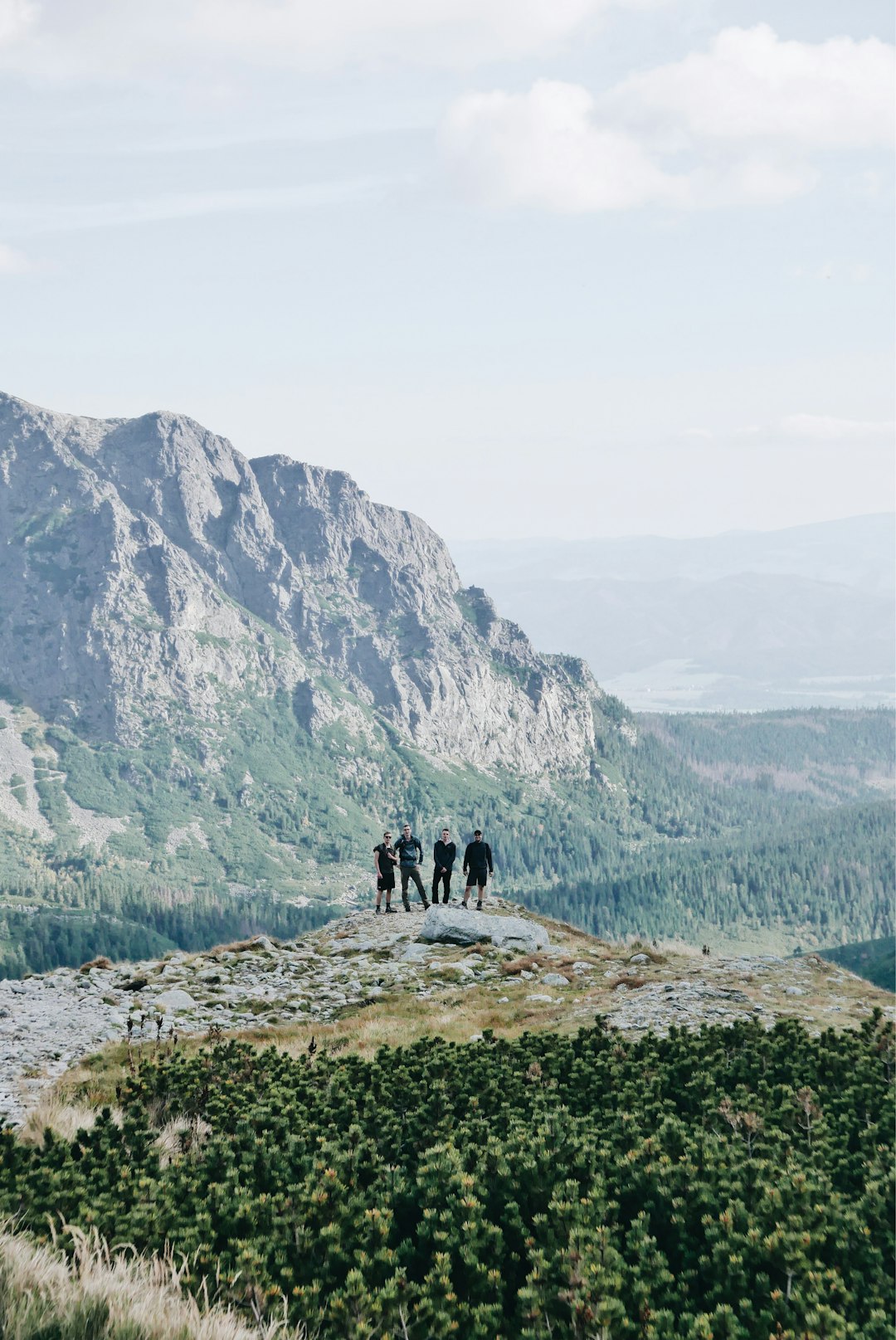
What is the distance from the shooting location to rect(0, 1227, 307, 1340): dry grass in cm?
736

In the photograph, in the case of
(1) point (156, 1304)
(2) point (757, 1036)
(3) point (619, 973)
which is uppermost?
(1) point (156, 1304)

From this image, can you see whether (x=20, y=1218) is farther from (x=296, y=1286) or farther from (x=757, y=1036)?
(x=757, y=1036)

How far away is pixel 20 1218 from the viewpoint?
33.2ft

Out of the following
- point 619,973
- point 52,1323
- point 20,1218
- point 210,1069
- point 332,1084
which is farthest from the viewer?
point 619,973

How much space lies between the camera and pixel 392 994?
2839 centimetres

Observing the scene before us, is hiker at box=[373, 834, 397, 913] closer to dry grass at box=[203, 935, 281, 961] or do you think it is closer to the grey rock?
dry grass at box=[203, 935, 281, 961]

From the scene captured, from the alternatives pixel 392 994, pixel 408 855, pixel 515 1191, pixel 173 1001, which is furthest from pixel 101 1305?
pixel 408 855

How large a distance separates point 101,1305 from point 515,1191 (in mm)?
4637

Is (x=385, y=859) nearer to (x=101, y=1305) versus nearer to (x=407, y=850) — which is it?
(x=407, y=850)

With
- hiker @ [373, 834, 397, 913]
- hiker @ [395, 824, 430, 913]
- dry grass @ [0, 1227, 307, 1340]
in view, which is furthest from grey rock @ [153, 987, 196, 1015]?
dry grass @ [0, 1227, 307, 1340]

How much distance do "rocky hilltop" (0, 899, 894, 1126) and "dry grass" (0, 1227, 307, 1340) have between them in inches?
249

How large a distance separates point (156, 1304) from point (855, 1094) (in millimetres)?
10000

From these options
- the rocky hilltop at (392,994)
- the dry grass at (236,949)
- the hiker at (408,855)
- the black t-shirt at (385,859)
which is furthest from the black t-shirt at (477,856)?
the dry grass at (236,949)

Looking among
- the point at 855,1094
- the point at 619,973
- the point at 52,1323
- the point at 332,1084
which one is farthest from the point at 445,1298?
the point at 619,973
